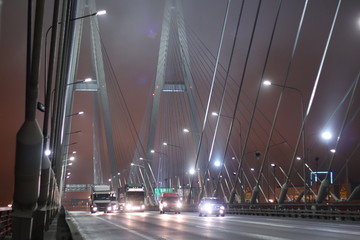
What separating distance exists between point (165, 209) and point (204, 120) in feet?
32.1

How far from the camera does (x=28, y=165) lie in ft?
23.1

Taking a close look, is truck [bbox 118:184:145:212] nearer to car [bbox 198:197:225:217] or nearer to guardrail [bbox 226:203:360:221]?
guardrail [bbox 226:203:360:221]

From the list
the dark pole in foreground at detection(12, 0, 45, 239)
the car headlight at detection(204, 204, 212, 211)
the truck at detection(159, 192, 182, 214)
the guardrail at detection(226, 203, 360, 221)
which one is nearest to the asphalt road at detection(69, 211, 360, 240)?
the guardrail at detection(226, 203, 360, 221)

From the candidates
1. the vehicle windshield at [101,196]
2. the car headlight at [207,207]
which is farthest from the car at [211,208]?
the vehicle windshield at [101,196]

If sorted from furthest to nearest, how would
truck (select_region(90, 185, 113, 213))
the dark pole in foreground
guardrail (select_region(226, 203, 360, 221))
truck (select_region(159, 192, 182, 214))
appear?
truck (select_region(90, 185, 113, 213)), truck (select_region(159, 192, 182, 214)), guardrail (select_region(226, 203, 360, 221)), the dark pole in foreground

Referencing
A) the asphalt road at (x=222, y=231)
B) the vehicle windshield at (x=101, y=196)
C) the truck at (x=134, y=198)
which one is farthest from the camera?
the truck at (x=134, y=198)

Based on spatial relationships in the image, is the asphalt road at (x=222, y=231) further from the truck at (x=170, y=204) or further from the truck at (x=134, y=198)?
the truck at (x=134, y=198)

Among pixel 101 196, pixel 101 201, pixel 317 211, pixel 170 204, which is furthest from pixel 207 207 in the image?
pixel 101 201

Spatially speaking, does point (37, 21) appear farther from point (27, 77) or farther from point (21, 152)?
point (21, 152)

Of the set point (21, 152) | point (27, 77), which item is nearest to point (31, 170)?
point (21, 152)

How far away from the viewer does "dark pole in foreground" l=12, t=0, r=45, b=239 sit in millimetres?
6988

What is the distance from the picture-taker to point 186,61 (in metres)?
45.4

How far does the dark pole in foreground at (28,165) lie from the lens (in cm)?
699

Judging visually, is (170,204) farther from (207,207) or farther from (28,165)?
(28,165)
